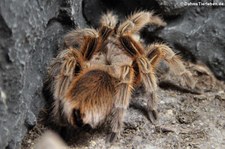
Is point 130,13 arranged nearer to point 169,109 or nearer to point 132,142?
point 169,109

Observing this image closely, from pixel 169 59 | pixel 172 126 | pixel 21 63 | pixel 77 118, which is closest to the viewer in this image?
pixel 21 63

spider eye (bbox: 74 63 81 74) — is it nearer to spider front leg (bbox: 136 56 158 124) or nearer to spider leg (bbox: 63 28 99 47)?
spider leg (bbox: 63 28 99 47)

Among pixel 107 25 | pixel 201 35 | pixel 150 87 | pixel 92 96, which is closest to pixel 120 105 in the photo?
pixel 92 96

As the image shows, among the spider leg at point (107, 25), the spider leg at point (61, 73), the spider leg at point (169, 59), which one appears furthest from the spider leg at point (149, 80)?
the spider leg at point (61, 73)

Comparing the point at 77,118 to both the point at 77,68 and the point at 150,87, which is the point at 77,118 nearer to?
the point at 77,68

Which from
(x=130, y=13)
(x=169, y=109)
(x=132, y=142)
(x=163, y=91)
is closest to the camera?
(x=132, y=142)

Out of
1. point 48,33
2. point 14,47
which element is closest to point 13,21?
point 14,47
